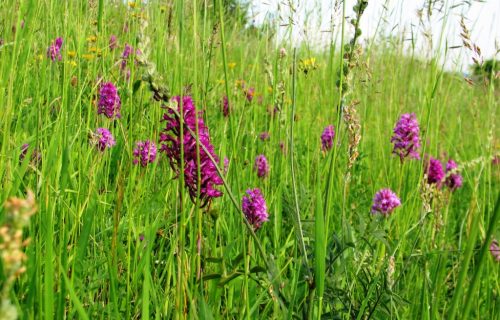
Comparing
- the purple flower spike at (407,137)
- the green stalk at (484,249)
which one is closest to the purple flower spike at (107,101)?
→ the purple flower spike at (407,137)

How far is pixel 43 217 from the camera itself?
46.6 inches

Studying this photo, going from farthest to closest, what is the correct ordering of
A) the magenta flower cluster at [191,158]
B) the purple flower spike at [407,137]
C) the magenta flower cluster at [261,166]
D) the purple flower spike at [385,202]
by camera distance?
1. the purple flower spike at [407,137]
2. the magenta flower cluster at [261,166]
3. the purple flower spike at [385,202]
4. the magenta flower cluster at [191,158]

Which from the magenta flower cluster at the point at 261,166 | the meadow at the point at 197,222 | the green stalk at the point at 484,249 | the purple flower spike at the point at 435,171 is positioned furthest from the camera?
the purple flower spike at the point at 435,171

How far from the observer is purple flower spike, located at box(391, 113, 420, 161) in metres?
2.24

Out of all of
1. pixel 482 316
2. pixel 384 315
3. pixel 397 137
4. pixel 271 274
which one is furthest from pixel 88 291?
pixel 397 137

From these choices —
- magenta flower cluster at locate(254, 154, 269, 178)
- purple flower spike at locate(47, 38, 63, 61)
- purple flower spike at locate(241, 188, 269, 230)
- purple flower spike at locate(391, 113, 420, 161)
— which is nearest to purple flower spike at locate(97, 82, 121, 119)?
purple flower spike at locate(47, 38, 63, 61)

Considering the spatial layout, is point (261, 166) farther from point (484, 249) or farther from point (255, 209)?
point (484, 249)

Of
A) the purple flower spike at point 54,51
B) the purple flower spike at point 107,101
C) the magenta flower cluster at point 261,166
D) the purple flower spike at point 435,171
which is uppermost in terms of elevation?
the purple flower spike at point 54,51

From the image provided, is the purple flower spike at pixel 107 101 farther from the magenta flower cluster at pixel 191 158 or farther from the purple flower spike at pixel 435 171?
the purple flower spike at pixel 435 171

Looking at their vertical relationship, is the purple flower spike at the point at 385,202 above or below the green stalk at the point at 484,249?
below

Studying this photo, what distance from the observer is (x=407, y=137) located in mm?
2270

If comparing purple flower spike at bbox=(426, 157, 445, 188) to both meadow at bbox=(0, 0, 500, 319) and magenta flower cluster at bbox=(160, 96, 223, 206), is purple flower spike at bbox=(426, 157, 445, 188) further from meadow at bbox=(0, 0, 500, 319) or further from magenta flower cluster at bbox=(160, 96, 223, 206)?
magenta flower cluster at bbox=(160, 96, 223, 206)

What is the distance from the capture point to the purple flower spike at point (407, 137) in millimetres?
2240

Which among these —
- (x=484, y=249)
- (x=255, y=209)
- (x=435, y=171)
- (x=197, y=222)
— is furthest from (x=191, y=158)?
(x=435, y=171)
